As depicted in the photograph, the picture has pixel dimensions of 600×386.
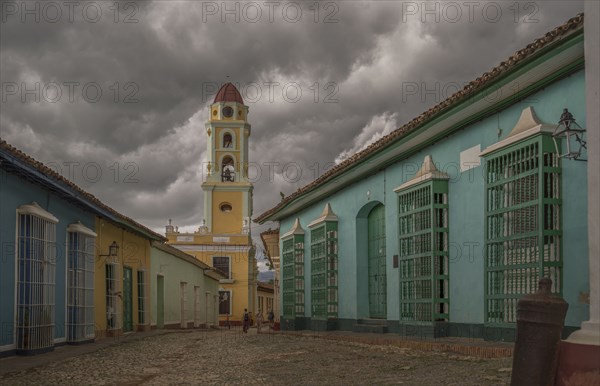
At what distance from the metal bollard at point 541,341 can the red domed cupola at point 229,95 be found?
41036 millimetres

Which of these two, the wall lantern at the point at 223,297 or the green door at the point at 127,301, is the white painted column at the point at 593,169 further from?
the wall lantern at the point at 223,297

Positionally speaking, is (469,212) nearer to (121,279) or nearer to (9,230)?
(9,230)

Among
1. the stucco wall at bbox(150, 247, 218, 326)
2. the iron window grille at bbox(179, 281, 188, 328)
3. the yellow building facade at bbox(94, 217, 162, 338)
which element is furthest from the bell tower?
the yellow building facade at bbox(94, 217, 162, 338)

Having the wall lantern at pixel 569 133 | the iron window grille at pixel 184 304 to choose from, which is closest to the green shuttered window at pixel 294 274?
the iron window grille at pixel 184 304

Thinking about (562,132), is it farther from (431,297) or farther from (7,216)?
(7,216)

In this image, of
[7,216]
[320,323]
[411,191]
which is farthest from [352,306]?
[7,216]

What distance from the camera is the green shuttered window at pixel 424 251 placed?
476 inches

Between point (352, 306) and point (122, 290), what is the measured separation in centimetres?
699

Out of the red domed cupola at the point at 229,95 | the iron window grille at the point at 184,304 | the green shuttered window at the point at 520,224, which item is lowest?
the iron window grille at the point at 184,304

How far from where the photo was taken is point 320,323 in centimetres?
1862

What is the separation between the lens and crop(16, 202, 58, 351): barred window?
12281mm

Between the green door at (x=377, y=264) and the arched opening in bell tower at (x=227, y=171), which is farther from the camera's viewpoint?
the arched opening in bell tower at (x=227, y=171)

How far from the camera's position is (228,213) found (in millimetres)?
45938

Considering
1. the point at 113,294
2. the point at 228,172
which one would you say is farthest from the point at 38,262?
the point at 228,172
